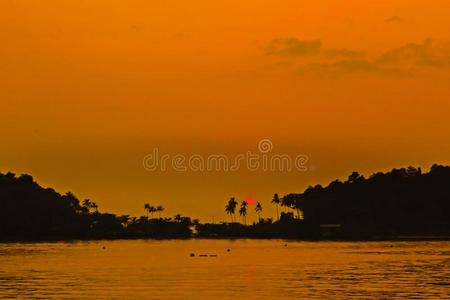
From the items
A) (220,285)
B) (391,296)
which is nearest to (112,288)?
(220,285)

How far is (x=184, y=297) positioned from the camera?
79812 millimetres

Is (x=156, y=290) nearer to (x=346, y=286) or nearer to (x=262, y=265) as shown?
Result: (x=346, y=286)

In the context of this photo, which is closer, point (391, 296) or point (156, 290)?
point (391, 296)

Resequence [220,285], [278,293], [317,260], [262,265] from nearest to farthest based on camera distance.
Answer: [278,293]
[220,285]
[262,265]
[317,260]

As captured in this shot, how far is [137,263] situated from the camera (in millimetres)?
135500

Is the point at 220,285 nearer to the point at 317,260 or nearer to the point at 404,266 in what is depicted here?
the point at 404,266

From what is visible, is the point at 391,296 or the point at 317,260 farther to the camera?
the point at 317,260

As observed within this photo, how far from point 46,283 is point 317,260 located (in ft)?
Answer: 183

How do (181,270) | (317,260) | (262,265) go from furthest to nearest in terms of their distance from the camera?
(317,260), (262,265), (181,270)

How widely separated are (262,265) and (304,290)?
4288 cm

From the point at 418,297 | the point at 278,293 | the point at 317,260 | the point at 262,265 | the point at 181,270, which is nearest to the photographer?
the point at 418,297

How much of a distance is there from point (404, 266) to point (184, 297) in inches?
1825

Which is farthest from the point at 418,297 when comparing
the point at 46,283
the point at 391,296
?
the point at 46,283

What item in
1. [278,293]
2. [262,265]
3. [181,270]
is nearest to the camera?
[278,293]
